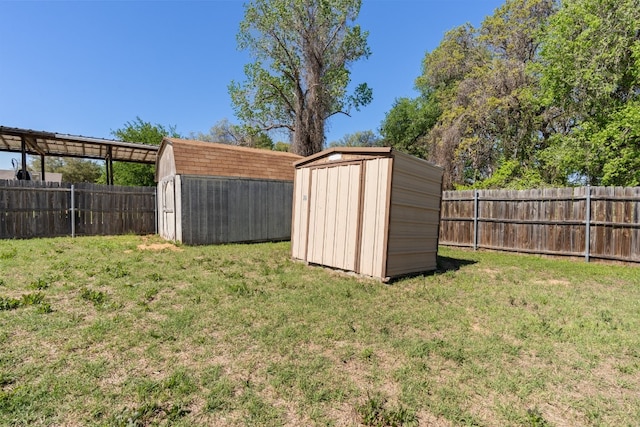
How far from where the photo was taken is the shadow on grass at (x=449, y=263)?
6711 mm

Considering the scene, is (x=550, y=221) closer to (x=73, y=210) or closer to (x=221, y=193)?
(x=221, y=193)

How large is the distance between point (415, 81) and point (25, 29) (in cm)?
2167

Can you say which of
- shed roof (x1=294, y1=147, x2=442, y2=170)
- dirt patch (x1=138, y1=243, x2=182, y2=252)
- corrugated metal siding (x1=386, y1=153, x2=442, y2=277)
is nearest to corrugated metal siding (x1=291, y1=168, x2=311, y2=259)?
shed roof (x1=294, y1=147, x2=442, y2=170)

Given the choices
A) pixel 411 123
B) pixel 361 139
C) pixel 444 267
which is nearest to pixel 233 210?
pixel 444 267

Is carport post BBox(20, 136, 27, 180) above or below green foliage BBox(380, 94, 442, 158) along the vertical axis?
below

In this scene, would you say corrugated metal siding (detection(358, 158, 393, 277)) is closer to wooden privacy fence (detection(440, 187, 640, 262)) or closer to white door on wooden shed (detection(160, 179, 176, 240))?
wooden privacy fence (detection(440, 187, 640, 262))

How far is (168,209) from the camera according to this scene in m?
10.5

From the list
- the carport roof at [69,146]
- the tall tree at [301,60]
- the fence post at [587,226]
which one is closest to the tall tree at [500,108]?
the fence post at [587,226]

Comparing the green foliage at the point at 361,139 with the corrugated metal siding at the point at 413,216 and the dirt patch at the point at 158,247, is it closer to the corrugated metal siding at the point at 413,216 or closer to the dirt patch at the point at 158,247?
the dirt patch at the point at 158,247

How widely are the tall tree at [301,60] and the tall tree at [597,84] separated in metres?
11.2

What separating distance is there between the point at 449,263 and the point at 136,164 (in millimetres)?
21839

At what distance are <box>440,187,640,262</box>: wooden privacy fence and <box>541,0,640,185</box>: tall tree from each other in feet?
12.7

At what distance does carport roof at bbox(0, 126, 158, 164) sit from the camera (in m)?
10.5

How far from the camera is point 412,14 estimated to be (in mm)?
14344
